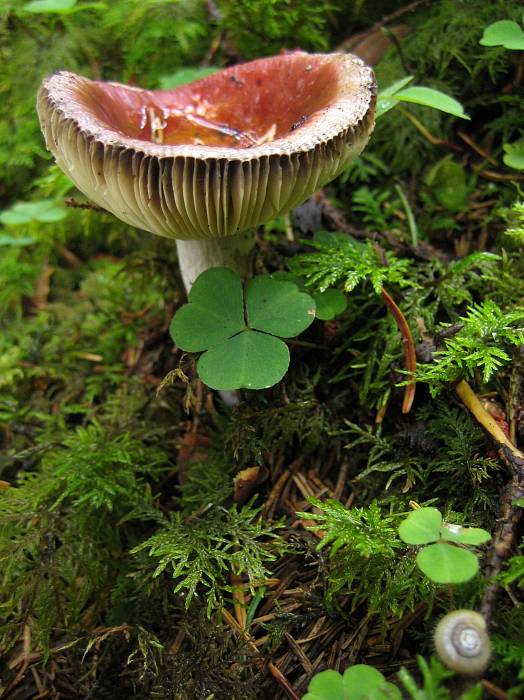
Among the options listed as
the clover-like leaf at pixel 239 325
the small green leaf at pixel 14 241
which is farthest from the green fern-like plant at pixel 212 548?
the small green leaf at pixel 14 241

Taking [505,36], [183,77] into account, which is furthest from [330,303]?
[183,77]

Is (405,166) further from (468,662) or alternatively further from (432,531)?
(468,662)

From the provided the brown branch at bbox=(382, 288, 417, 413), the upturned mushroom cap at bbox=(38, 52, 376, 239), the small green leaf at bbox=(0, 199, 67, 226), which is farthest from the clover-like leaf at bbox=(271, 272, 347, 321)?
the small green leaf at bbox=(0, 199, 67, 226)

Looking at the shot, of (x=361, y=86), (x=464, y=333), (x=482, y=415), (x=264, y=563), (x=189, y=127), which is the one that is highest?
(x=361, y=86)

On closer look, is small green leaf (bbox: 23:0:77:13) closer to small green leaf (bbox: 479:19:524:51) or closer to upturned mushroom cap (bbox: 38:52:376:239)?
upturned mushroom cap (bbox: 38:52:376:239)

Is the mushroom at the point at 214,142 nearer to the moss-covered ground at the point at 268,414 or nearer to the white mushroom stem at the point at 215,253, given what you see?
the white mushroom stem at the point at 215,253

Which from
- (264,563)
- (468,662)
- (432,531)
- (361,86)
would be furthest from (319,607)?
(361,86)
